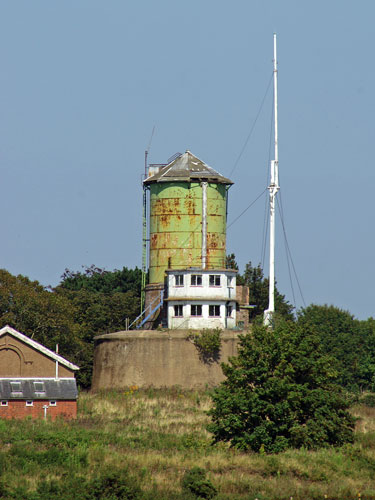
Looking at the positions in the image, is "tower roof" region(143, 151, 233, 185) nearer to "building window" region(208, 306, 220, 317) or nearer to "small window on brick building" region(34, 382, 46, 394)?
"building window" region(208, 306, 220, 317)

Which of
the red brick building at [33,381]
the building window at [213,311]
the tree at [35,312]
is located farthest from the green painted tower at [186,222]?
the red brick building at [33,381]

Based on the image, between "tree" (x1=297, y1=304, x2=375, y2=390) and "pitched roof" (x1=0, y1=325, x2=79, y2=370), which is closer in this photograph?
"pitched roof" (x1=0, y1=325, x2=79, y2=370)

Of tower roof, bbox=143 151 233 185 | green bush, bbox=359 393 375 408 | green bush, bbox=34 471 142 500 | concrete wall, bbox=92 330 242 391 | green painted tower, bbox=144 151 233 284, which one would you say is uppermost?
tower roof, bbox=143 151 233 185

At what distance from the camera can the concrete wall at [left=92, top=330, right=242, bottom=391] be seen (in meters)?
76.6

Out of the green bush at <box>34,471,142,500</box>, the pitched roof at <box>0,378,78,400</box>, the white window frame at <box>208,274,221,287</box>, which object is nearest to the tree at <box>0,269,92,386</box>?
the white window frame at <box>208,274,221,287</box>

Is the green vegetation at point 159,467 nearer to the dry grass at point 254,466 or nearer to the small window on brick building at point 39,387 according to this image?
the dry grass at point 254,466

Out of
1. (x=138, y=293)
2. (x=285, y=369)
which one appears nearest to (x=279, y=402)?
(x=285, y=369)

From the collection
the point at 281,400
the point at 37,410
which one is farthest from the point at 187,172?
the point at 281,400

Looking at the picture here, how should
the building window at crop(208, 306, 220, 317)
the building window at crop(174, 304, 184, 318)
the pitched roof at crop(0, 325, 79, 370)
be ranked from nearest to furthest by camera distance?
1. the pitched roof at crop(0, 325, 79, 370)
2. the building window at crop(208, 306, 220, 317)
3. the building window at crop(174, 304, 184, 318)

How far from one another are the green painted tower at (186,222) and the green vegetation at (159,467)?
27851 mm

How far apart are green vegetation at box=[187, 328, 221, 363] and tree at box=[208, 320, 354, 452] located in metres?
25.4

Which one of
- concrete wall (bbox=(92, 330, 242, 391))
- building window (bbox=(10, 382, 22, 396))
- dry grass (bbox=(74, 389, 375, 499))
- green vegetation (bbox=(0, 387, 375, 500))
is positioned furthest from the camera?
concrete wall (bbox=(92, 330, 242, 391))

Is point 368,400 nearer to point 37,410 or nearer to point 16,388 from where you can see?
point 37,410

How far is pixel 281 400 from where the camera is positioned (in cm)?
4941
